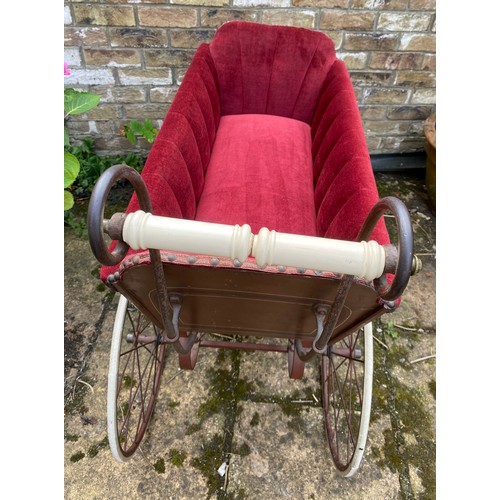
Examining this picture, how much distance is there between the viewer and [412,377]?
1.74m

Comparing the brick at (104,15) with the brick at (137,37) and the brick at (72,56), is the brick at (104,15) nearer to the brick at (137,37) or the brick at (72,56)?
the brick at (137,37)

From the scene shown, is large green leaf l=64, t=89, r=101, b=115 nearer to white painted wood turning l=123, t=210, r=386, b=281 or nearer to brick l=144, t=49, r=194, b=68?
brick l=144, t=49, r=194, b=68

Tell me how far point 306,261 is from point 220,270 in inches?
12.2

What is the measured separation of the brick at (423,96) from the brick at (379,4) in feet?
1.69

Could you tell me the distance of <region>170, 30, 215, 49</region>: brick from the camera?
2098mm

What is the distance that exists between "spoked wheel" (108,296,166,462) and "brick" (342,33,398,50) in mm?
1811

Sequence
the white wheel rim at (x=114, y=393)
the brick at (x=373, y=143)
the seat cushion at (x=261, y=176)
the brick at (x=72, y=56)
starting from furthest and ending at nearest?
the brick at (x=373, y=143)
the brick at (x=72, y=56)
the seat cushion at (x=261, y=176)
the white wheel rim at (x=114, y=393)

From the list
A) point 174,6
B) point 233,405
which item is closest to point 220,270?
point 233,405

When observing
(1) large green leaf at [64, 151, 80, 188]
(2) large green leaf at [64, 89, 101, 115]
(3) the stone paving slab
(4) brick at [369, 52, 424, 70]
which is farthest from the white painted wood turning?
(4) brick at [369, 52, 424, 70]

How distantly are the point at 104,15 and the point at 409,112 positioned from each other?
185 centimetres

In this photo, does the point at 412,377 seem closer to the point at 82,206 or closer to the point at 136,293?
the point at 136,293

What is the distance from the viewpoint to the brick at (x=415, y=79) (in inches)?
91.5

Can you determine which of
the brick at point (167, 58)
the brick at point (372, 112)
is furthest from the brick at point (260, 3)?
the brick at point (372, 112)

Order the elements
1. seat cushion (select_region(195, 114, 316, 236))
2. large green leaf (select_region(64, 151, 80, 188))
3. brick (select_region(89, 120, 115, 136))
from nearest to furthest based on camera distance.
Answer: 1. seat cushion (select_region(195, 114, 316, 236))
2. large green leaf (select_region(64, 151, 80, 188))
3. brick (select_region(89, 120, 115, 136))
